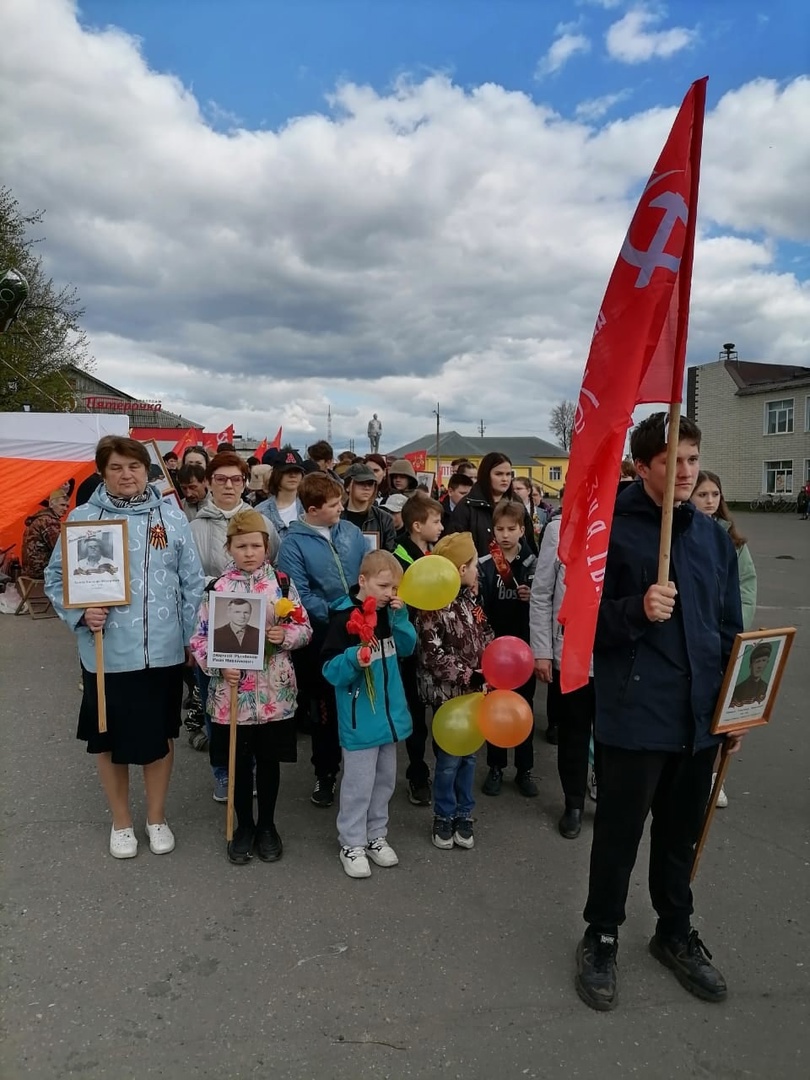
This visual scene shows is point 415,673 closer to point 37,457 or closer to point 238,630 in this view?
point 238,630

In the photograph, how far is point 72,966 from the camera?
2.72 meters

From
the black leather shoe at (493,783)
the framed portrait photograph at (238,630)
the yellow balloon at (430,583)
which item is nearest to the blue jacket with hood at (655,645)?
the yellow balloon at (430,583)

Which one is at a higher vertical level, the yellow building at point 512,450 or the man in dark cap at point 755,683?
the yellow building at point 512,450

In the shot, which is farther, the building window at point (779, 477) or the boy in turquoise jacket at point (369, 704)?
the building window at point (779, 477)

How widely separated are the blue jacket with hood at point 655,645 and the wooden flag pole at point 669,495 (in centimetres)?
15

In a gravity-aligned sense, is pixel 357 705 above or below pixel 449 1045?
above

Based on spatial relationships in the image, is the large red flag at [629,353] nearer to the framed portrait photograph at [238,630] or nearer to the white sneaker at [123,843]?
the framed portrait photograph at [238,630]

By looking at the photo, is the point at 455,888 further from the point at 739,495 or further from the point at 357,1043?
the point at 739,495

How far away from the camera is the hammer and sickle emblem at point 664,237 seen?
242 centimetres

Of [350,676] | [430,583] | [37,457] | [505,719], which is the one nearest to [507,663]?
[505,719]

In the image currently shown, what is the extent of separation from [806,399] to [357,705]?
44.1 meters

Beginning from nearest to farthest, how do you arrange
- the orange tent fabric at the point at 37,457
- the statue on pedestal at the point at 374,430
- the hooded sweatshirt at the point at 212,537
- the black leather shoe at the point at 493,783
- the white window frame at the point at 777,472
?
the black leather shoe at the point at 493,783 < the hooded sweatshirt at the point at 212,537 < the orange tent fabric at the point at 37,457 < the statue on pedestal at the point at 374,430 < the white window frame at the point at 777,472

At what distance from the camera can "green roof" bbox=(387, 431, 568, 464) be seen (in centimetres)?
8712

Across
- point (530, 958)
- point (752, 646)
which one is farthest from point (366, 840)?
point (752, 646)
